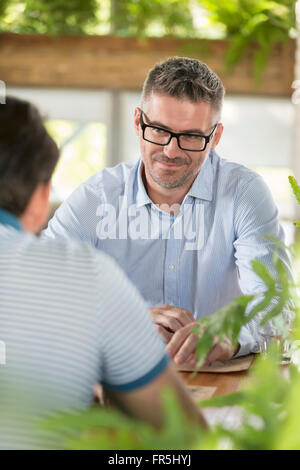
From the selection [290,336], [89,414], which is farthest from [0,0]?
[89,414]

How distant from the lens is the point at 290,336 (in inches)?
46.9

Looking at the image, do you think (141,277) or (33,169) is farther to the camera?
(141,277)

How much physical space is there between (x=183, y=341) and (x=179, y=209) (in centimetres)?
72

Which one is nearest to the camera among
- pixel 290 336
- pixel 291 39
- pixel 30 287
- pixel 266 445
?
pixel 266 445

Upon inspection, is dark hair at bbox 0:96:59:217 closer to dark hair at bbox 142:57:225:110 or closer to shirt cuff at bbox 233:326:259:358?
shirt cuff at bbox 233:326:259:358

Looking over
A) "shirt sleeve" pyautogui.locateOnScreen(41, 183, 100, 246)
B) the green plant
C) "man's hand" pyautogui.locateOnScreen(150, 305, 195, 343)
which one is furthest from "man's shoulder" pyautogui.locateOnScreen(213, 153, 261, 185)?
the green plant

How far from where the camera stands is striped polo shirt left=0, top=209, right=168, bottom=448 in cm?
84

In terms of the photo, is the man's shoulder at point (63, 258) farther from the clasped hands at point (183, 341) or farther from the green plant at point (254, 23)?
the green plant at point (254, 23)

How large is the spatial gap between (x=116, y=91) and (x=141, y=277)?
2.74 metres

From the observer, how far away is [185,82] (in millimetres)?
1933

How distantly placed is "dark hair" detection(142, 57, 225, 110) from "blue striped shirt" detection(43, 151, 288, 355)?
10.1 inches

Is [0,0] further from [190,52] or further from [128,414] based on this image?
[128,414]

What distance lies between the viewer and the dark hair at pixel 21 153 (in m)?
0.89

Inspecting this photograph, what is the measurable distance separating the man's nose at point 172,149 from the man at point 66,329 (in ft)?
3.48
